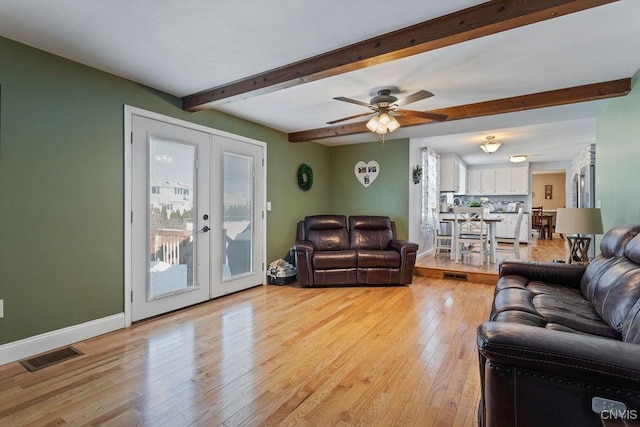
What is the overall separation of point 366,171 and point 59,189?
463 centimetres

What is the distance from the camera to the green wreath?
5562mm

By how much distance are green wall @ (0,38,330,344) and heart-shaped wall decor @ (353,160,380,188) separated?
3688mm

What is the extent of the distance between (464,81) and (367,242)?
272 cm

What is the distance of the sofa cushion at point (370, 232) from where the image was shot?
5078 mm

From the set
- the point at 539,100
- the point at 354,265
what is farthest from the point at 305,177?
the point at 539,100

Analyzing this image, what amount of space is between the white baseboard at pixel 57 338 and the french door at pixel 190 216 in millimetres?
220

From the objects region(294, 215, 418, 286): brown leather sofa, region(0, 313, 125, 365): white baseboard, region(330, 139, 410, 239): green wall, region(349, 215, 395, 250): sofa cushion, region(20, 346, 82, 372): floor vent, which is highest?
region(330, 139, 410, 239): green wall

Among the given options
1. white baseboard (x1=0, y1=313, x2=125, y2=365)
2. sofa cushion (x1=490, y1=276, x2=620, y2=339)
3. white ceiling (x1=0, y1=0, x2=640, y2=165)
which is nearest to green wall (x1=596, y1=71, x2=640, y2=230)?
white ceiling (x1=0, y1=0, x2=640, y2=165)

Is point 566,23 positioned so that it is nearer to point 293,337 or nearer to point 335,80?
point 335,80

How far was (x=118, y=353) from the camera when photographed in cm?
251

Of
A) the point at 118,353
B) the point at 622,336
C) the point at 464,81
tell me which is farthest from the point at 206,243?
the point at 622,336

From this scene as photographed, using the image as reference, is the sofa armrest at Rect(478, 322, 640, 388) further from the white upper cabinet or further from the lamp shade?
the white upper cabinet

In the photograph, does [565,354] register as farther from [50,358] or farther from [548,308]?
[50,358]

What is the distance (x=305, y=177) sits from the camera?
5676 mm
